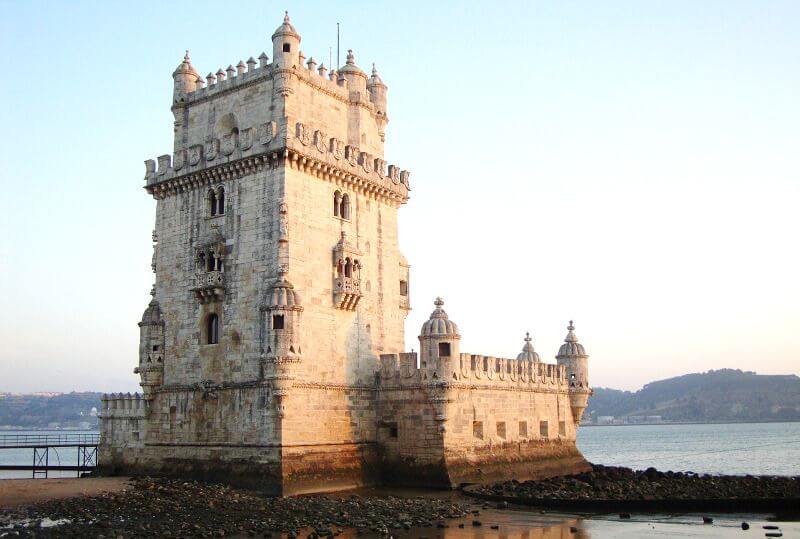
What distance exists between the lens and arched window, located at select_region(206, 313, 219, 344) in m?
39.0

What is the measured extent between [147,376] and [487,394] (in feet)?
53.9

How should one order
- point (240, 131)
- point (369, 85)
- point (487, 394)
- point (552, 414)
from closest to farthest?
point (240, 131), point (487, 394), point (369, 85), point (552, 414)

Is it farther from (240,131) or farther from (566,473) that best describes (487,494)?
(240,131)

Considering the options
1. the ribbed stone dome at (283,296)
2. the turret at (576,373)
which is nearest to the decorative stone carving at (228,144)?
the ribbed stone dome at (283,296)

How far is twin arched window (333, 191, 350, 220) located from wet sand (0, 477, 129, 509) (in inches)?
601

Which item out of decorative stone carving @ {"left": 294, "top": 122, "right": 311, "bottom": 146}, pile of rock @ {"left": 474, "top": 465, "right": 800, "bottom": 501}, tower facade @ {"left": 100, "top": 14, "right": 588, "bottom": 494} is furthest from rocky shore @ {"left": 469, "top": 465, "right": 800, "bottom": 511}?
decorative stone carving @ {"left": 294, "top": 122, "right": 311, "bottom": 146}

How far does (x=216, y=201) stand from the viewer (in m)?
40.2

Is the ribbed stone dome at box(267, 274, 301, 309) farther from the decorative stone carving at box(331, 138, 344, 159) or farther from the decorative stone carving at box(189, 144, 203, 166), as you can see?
the decorative stone carving at box(189, 144, 203, 166)

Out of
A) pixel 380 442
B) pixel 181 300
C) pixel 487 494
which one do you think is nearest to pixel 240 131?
pixel 181 300

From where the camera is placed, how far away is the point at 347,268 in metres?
40.5

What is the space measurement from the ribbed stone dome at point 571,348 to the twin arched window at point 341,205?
761 inches

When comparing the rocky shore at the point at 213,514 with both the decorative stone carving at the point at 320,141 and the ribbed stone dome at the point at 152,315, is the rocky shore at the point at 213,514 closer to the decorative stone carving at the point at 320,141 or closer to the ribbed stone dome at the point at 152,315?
the ribbed stone dome at the point at 152,315

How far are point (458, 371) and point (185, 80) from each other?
19.7 meters

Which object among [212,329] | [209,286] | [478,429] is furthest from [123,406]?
[478,429]
